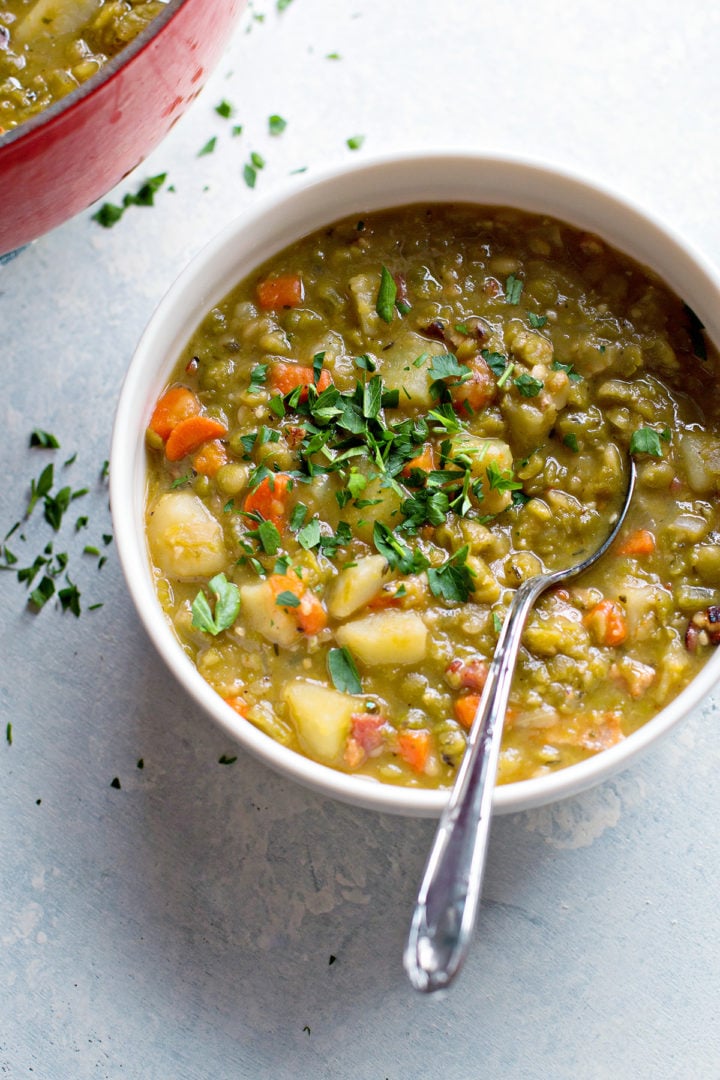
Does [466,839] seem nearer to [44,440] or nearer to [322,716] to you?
[322,716]

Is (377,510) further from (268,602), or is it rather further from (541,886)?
(541,886)

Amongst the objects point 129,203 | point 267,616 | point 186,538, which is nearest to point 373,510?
point 267,616

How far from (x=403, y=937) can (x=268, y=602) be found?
1.24 m

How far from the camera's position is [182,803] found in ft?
12.2

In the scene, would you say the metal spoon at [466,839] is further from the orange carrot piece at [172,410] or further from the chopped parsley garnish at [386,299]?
the orange carrot piece at [172,410]

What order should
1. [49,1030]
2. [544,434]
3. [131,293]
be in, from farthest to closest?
1. [131,293]
2. [49,1030]
3. [544,434]

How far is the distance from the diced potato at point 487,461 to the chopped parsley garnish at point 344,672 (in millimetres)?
579

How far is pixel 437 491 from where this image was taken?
10.7 ft

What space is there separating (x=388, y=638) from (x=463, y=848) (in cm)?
63

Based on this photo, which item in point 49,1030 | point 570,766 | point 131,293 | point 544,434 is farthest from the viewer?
point 131,293

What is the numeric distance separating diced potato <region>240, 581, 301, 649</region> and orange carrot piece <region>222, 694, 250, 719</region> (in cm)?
19

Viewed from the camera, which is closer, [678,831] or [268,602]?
[268,602]

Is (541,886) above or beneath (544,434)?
beneath

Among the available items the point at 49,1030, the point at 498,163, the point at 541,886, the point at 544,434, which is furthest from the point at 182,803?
the point at 498,163
